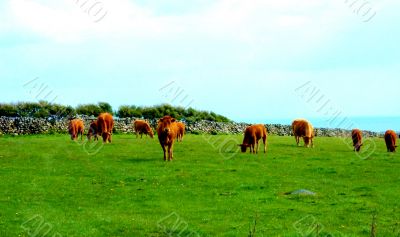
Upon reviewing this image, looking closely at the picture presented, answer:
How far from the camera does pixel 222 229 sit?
14633 millimetres

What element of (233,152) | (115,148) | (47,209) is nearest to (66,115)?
(115,148)

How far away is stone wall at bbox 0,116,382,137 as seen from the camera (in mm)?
50312

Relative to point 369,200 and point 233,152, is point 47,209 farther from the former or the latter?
point 233,152

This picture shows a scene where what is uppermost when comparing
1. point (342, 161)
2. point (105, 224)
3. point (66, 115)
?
point (66, 115)

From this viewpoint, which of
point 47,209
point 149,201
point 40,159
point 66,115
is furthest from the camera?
point 66,115

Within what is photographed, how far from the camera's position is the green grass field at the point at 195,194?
1486cm

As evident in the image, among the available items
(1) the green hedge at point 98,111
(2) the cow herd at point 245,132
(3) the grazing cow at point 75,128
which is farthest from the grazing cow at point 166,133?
(1) the green hedge at point 98,111

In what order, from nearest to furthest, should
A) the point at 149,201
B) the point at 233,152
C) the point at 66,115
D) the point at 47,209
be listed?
the point at 47,209 < the point at 149,201 < the point at 233,152 < the point at 66,115

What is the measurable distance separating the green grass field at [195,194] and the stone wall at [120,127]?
1997 centimetres

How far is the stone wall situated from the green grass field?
19967 millimetres

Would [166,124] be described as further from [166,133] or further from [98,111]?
[98,111]

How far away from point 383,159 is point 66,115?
109ft

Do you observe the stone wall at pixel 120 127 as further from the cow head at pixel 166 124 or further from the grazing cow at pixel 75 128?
the cow head at pixel 166 124

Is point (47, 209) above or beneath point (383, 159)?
beneath
